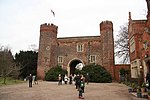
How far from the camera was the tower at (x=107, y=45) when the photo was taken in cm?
3872

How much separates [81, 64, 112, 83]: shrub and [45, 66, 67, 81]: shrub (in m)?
5.02

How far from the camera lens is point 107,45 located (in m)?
39.9

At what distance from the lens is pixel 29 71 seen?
Result: 44.5 m

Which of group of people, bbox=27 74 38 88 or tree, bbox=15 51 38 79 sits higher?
tree, bbox=15 51 38 79

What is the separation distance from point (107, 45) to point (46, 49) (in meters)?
13.8

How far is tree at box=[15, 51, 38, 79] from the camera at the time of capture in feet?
147

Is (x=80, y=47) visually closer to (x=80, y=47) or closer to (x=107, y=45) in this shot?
(x=80, y=47)

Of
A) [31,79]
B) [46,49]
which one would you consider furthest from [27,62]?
[31,79]

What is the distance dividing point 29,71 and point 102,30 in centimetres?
2010

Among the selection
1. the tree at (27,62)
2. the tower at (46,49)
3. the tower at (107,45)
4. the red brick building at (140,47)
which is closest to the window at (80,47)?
the tower at (107,45)

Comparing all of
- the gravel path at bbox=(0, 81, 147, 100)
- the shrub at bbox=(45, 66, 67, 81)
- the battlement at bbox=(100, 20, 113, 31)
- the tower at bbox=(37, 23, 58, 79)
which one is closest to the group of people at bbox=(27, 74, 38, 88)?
the gravel path at bbox=(0, 81, 147, 100)

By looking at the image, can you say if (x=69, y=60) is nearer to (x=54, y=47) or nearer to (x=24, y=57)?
(x=54, y=47)

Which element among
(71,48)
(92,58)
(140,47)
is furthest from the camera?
(71,48)

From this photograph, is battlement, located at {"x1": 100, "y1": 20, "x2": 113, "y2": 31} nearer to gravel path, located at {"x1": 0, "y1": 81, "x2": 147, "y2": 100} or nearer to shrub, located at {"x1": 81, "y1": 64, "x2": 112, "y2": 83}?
shrub, located at {"x1": 81, "y1": 64, "x2": 112, "y2": 83}
